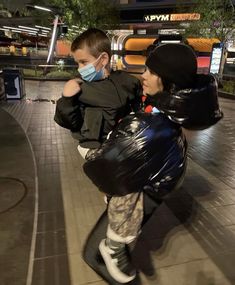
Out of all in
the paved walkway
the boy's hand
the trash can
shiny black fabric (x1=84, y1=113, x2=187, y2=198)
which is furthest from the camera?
the trash can

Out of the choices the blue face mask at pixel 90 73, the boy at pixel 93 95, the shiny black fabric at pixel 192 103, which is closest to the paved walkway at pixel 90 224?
the boy at pixel 93 95

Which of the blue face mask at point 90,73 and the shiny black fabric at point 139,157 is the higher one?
the blue face mask at point 90,73

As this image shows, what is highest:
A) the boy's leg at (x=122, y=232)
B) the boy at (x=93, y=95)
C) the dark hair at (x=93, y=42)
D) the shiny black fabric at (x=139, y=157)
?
the dark hair at (x=93, y=42)

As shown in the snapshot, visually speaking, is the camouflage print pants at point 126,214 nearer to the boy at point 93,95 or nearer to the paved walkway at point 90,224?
the boy at point 93,95

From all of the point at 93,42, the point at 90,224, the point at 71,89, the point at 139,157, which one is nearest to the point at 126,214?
the point at 139,157

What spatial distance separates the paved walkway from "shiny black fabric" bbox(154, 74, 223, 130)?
4.27 ft

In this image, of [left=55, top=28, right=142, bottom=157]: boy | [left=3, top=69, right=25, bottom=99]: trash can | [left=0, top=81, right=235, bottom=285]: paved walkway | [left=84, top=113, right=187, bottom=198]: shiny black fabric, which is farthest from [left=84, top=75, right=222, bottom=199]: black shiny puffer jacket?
[left=3, top=69, right=25, bottom=99]: trash can

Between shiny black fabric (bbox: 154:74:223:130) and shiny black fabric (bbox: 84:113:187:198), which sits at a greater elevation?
shiny black fabric (bbox: 154:74:223:130)

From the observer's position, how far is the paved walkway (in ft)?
8.05

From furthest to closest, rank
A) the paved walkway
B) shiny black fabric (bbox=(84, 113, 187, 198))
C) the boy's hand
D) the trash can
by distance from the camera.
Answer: the trash can → the paved walkway → the boy's hand → shiny black fabric (bbox=(84, 113, 187, 198))

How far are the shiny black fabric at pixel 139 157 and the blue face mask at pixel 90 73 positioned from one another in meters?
0.45

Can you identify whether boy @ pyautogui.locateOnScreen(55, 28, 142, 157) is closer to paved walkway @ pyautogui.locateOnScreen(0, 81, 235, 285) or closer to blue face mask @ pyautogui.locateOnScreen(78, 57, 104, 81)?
blue face mask @ pyautogui.locateOnScreen(78, 57, 104, 81)

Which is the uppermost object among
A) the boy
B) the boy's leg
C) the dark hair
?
the dark hair

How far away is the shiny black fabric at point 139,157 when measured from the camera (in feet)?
5.64
